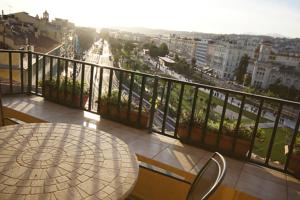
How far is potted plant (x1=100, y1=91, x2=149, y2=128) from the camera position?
3.51 metres

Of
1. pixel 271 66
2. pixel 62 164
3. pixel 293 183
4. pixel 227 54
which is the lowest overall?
pixel 271 66

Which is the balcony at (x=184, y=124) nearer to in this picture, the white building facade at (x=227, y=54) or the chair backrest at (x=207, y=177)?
the chair backrest at (x=207, y=177)

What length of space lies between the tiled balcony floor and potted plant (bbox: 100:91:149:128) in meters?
0.10

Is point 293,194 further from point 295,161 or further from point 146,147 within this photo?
point 146,147

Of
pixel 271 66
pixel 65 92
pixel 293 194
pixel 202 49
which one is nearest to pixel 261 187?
pixel 293 194

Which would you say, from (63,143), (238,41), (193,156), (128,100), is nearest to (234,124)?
(193,156)

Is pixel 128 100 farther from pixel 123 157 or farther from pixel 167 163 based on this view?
pixel 123 157

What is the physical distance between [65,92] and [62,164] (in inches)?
112

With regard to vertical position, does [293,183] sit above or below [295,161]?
below

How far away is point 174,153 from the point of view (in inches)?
113

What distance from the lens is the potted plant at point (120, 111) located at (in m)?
3.51

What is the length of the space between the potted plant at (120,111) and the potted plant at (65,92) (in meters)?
0.51

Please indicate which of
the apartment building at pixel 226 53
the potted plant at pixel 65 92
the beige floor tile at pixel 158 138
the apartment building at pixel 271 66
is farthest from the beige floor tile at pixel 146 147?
the apartment building at pixel 226 53

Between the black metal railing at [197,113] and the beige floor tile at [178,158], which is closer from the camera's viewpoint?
the beige floor tile at [178,158]
